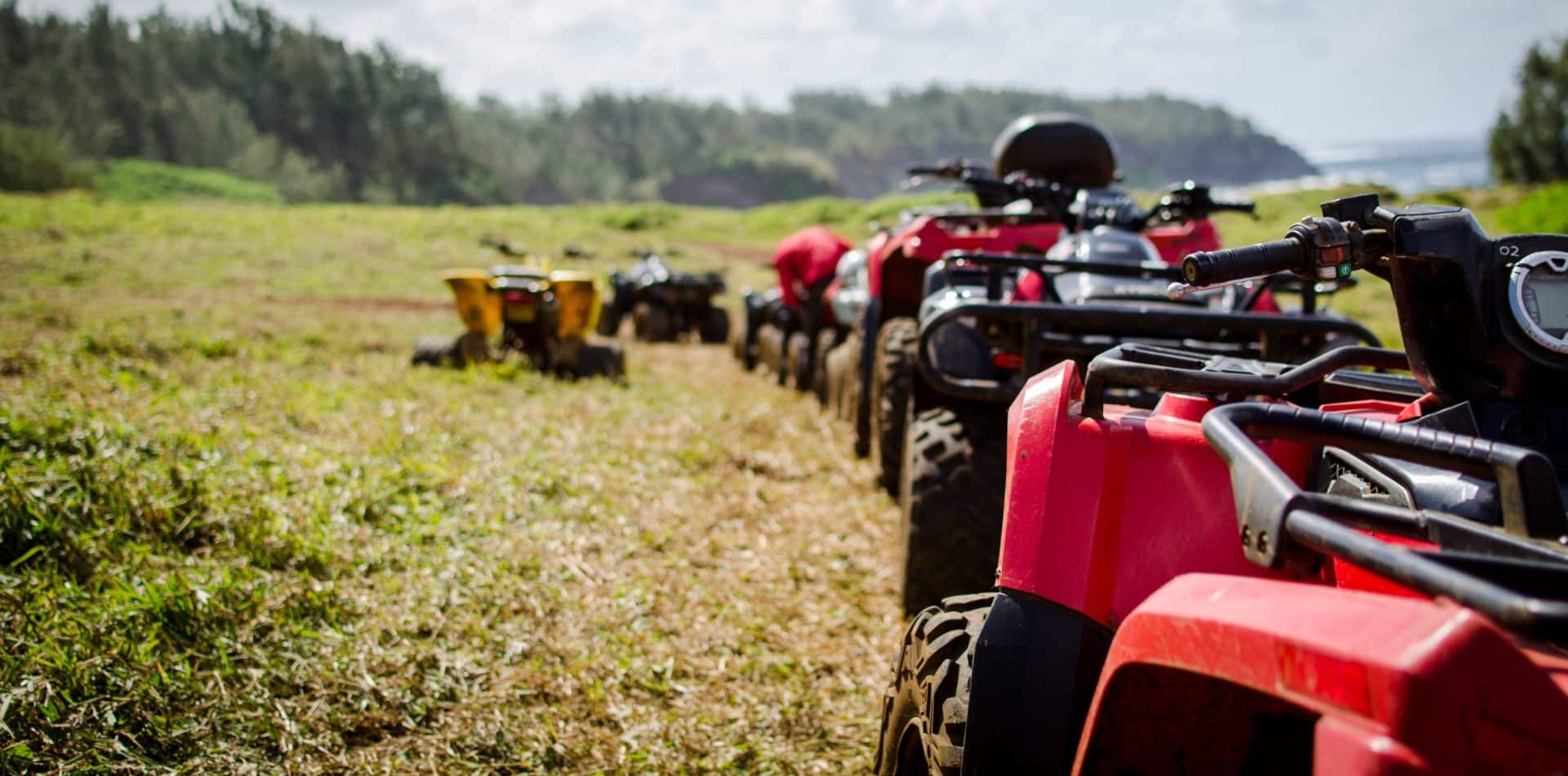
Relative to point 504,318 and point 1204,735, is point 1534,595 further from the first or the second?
point 504,318

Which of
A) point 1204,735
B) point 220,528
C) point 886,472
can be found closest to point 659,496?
point 886,472

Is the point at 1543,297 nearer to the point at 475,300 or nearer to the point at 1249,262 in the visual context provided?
the point at 1249,262

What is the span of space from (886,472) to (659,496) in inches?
45.2

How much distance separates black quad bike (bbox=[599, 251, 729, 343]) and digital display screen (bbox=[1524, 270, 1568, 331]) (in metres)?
11.4

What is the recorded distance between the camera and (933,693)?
5.98 feet

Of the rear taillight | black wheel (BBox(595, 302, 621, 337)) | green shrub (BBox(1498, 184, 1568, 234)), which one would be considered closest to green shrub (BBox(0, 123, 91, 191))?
black wheel (BBox(595, 302, 621, 337))

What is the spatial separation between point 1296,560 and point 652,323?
11.5m

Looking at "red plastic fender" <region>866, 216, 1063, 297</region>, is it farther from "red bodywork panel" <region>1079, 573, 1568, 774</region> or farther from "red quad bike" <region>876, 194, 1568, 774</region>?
"red bodywork panel" <region>1079, 573, 1568, 774</region>

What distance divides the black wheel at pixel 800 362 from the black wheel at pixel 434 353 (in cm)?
282

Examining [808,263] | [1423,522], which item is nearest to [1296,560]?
[1423,522]

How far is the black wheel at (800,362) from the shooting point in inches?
340

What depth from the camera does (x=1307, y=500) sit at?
1.20 meters

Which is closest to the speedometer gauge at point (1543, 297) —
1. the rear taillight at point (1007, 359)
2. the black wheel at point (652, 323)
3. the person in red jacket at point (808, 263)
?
the rear taillight at point (1007, 359)

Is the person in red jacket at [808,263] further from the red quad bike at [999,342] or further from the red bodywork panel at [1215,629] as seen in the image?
the red bodywork panel at [1215,629]
